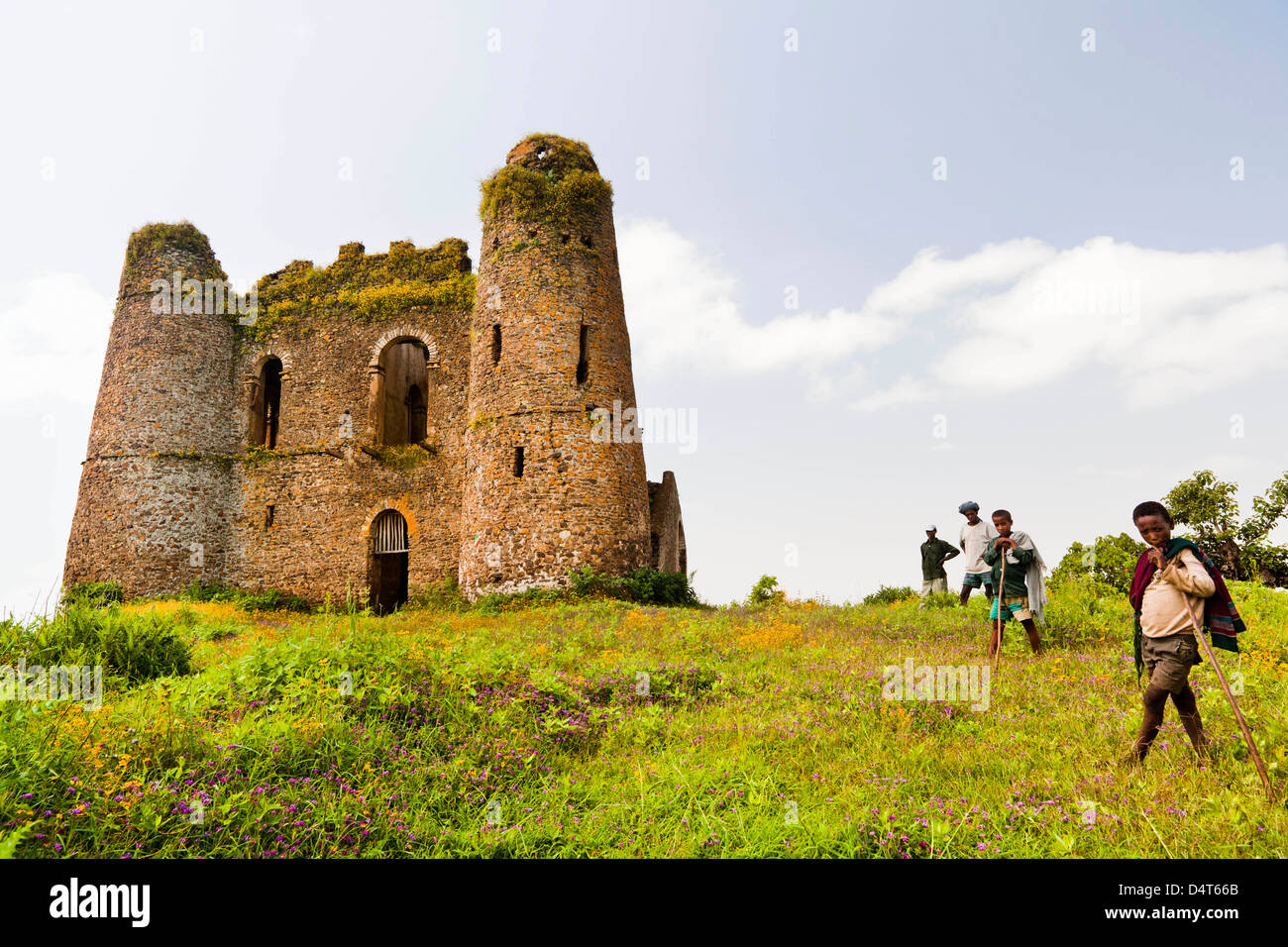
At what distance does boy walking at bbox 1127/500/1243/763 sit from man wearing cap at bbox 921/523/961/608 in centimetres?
845

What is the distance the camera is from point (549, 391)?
619 inches

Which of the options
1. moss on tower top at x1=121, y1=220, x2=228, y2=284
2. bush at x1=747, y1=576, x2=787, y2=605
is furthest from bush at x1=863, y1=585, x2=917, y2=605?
moss on tower top at x1=121, y1=220, x2=228, y2=284

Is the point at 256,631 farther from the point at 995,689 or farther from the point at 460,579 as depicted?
the point at 995,689

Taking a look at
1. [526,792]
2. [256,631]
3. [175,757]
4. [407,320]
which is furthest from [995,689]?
[407,320]

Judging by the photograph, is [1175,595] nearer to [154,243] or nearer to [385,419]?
[385,419]

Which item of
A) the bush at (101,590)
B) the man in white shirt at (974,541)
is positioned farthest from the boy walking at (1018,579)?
the bush at (101,590)

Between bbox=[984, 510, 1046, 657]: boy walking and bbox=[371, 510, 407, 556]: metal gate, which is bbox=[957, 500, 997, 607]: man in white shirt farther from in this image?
bbox=[371, 510, 407, 556]: metal gate

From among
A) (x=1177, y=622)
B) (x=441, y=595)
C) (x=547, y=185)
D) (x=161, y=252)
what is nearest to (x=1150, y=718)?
(x=1177, y=622)

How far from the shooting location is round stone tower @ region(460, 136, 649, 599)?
49.7 feet

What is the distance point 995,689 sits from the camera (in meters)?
6.65

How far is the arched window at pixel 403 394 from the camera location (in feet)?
65.5

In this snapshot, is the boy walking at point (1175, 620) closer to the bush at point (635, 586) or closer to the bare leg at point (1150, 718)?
the bare leg at point (1150, 718)

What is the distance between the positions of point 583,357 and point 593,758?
39.1ft
